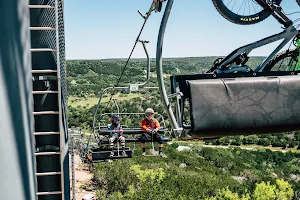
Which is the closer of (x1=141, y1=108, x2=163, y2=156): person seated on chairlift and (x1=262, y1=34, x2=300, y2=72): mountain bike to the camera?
(x1=262, y1=34, x2=300, y2=72): mountain bike

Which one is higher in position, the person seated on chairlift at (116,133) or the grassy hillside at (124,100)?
the person seated on chairlift at (116,133)

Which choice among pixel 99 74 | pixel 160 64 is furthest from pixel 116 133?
pixel 99 74

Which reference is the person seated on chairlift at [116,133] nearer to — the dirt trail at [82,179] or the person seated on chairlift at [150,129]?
the person seated on chairlift at [150,129]

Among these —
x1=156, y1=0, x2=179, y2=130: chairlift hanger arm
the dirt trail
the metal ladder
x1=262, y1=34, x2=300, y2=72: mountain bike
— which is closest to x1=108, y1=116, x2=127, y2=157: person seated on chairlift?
x1=262, y1=34, x2=300, y2=72: mountain bike

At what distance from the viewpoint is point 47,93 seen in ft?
10.8

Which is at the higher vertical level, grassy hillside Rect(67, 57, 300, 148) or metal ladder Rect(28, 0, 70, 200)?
metal ladder Rect(28, 0, 70, 200)

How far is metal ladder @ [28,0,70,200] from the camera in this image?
3230 mm

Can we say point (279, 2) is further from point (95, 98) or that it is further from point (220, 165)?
point (95, 98)

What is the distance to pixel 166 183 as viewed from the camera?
61.7 ft

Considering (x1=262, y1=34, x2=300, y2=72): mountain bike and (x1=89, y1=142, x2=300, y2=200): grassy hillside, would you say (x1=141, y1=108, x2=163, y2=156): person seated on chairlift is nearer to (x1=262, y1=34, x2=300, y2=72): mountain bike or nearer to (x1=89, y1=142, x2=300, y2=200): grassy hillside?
(x1=262, y1=34, x2=300, y2=72): mountain bike

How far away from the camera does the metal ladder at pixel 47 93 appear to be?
323cm

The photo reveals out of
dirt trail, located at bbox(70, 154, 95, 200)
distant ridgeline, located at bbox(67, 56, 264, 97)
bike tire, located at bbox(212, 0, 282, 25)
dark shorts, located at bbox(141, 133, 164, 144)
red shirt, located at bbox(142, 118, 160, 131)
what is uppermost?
bike tire, located at bbox(212, 0, 282, 25)

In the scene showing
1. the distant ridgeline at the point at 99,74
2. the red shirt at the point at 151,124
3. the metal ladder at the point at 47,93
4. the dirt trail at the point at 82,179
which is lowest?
the dirt trail at the point at 82,179

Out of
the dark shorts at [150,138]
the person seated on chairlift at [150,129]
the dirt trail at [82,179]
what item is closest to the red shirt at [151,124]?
the person seated on chairlift at [150,129]
